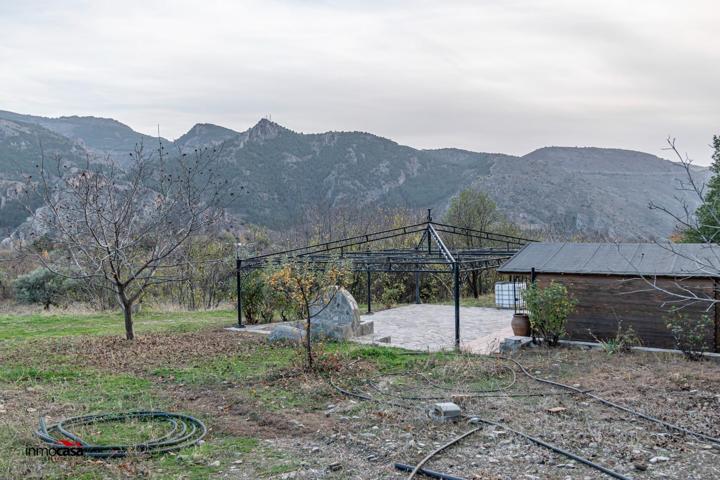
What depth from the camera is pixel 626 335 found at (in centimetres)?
1023

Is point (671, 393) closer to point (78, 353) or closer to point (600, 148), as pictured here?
point (78, 353)

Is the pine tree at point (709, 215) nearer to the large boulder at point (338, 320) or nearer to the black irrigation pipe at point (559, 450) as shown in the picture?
the black irrigation pipe at point (559, 450)

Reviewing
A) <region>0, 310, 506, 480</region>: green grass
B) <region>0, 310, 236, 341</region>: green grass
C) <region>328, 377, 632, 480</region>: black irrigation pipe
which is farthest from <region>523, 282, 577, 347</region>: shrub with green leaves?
<region>0, 310, 236, 341</region>: green grass

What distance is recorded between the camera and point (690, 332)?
9531 mm

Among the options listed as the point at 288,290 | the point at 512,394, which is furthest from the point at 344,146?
the point at 512,394

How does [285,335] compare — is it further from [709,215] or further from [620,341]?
[709,215]

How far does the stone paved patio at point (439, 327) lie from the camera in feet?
39.7

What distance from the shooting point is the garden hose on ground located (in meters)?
5.49

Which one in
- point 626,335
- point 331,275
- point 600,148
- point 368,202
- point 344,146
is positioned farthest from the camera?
point 600,148

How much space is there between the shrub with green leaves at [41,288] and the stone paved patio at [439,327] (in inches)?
517

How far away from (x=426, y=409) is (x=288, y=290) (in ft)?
14.7

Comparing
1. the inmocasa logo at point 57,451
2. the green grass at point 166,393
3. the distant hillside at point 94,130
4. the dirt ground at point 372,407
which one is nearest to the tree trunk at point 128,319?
the dirt ground at point 372,407

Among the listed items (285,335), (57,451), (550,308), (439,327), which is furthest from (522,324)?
(57,451)

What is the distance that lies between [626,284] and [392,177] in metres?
41.3
